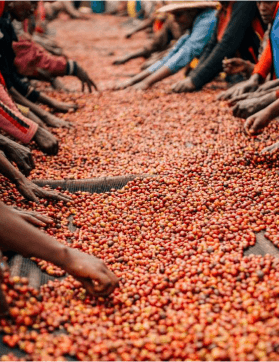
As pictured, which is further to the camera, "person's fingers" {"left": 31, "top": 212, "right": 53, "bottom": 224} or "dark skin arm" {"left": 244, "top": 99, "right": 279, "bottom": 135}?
"dark skin arm" {"left": 244, "top": 99, "right": 279, "bottom": 135}

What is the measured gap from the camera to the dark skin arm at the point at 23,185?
242cm

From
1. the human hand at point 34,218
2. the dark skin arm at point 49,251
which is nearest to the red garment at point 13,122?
Answer: the human hand at point 34,218

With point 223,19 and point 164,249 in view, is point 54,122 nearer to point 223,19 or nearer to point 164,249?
point 164,249

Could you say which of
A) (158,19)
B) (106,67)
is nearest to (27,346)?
(106,67)

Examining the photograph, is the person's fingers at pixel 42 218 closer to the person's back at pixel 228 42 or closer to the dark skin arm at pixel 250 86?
the dark skin arm at pixel 250 86

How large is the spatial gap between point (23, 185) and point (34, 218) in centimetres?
45

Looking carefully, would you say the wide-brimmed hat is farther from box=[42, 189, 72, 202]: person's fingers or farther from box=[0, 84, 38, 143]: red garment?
box=[42, 189, 72, 202]: person's fingers

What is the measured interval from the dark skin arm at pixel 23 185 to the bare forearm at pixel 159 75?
127 inches

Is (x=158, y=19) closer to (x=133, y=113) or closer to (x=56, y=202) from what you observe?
(x=133, y=113)

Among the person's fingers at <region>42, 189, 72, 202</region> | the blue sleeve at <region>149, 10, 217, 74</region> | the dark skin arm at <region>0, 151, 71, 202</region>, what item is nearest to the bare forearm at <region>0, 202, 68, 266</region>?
the dark skin arm at <region>0, 151, 71, 202</region>

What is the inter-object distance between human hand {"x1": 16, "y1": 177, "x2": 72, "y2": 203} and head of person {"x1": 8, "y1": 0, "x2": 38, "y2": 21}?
246 cm

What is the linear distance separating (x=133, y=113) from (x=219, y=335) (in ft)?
11.0

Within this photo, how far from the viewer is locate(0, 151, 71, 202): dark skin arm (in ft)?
7.94

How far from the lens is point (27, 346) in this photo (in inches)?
60.2
